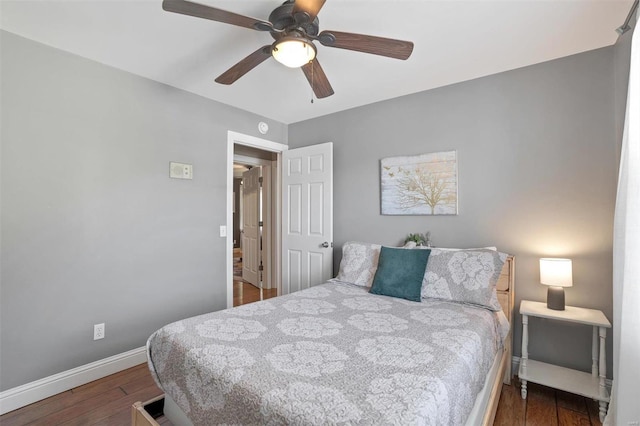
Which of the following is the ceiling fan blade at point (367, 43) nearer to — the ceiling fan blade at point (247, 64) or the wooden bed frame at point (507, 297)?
the ceiling fan blade at point (247, 64)

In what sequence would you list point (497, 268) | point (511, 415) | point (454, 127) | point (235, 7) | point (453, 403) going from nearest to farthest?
point (453, 403) < point (235, 7) < point (511, 415) < point (497, 268) < point (454, 127)

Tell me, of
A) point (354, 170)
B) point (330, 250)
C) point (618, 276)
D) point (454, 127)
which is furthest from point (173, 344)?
point (454, 127)

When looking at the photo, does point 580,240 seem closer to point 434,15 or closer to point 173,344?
point 434,15

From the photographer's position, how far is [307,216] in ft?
11.5

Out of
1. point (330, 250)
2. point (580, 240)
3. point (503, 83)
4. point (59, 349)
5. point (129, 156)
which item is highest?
point (503, 83)

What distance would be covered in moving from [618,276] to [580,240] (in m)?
0.85

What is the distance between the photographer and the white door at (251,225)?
5.09 m

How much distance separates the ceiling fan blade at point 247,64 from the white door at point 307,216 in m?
1.47

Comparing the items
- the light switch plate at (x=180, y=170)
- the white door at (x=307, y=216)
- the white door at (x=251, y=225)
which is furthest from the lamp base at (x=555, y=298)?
the white door at (x=251, y=225)

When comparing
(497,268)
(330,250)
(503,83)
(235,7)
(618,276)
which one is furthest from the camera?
(330,250)

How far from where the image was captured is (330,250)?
3285 mm

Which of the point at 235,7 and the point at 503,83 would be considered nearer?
the point at 235,7

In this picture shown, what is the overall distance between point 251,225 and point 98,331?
→ 312 centimetres

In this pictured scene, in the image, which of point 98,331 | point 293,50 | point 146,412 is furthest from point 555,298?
point 98,331
